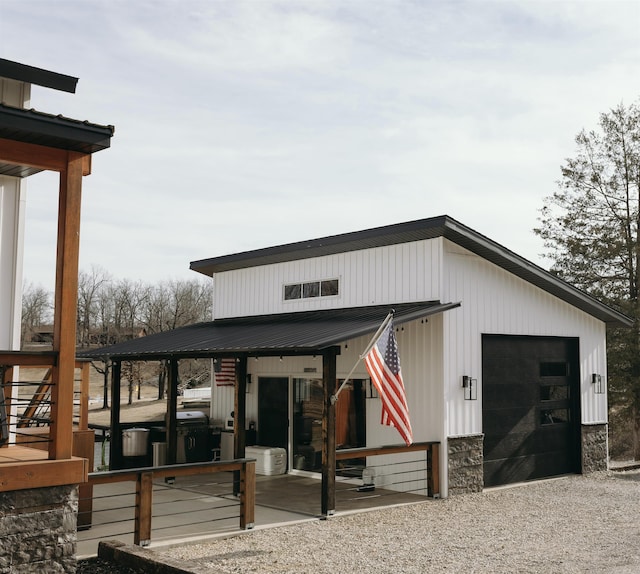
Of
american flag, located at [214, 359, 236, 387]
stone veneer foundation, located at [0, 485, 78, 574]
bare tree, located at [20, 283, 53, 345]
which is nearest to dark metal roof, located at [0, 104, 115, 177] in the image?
stone veneer foundation, located at [0, 485, 78, 574]

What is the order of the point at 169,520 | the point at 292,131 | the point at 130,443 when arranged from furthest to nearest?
the point at 292,131 → the point at 130,443 → the point at 169,520

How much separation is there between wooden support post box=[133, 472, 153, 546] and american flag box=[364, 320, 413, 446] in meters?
2.68

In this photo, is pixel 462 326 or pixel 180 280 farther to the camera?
pixel 180 280

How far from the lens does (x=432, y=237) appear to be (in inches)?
426

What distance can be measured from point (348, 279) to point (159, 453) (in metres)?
4.50

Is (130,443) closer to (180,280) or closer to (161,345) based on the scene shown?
(161,345)

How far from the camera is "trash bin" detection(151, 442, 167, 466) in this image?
12.5m

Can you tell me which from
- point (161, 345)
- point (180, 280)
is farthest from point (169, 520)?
point (180, 280)

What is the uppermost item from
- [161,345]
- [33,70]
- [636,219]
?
[636,219]

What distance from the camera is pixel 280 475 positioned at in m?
12.8

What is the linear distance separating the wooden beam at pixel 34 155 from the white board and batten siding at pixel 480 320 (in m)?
6.38

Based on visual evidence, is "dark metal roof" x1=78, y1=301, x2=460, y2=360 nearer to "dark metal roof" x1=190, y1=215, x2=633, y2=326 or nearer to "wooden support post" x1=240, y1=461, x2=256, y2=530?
"dark metal roof" x1=190, y1=215, x2=633, y2=326

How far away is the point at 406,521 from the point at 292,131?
8.64 meters

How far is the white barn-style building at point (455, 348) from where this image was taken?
10.8 metres
